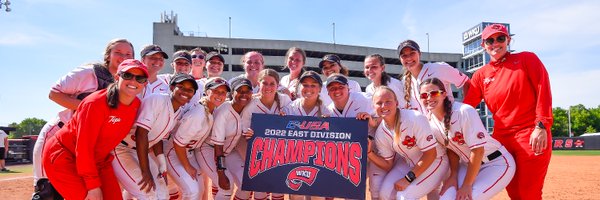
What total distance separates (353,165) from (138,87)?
8.50 feet

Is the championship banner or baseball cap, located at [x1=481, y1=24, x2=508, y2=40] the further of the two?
the championship banner

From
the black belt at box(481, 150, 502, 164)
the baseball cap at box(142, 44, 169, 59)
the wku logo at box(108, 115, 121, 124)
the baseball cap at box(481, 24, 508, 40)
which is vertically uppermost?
the baseball cap at box(481, 24, 508, 40)

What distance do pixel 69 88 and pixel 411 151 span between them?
404 cm

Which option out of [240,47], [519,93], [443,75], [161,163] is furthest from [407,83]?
[240,47]

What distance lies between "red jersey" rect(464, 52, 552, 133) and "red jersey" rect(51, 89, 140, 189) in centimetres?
420

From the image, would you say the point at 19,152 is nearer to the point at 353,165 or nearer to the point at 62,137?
the point at 62,137

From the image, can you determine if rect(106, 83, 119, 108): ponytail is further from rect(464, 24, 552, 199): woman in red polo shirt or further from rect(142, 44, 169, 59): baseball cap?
rect(464, 24, 552, 199): woman in red polo shirt

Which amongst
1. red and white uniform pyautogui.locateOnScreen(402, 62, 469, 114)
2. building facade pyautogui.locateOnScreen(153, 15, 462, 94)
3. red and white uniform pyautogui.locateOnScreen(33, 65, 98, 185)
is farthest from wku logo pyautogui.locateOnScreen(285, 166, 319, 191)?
building facade pyautogui.locateOnScreen(153, 15, 462, 94)

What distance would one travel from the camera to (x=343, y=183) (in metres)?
4.71

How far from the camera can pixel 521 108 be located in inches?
177

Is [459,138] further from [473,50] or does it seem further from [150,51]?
[473,50]

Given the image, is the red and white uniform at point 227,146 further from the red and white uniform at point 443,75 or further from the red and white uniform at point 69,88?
the red and white uniform at point 443,75

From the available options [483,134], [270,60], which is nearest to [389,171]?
[483,134]

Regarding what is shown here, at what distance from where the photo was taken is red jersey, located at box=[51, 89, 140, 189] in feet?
12.5
